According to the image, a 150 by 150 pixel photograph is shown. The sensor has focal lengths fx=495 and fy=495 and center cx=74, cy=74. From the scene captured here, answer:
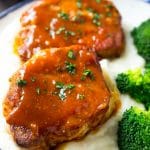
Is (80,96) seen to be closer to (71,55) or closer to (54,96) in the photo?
(54,96)

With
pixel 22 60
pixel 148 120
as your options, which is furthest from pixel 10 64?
pixel 148 120

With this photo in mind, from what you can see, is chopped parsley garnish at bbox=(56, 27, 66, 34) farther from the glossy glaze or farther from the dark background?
the dark background

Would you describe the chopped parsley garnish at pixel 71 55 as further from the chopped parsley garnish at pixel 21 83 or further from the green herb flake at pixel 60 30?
the green herb flake at pixel 60 30

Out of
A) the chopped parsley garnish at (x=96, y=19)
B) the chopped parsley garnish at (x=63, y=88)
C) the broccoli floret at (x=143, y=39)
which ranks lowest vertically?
the broccoli floret at (x=143, y=39)

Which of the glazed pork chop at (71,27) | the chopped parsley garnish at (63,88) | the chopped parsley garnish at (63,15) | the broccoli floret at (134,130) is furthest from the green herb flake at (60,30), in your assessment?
the broccoli floret at (134,130)

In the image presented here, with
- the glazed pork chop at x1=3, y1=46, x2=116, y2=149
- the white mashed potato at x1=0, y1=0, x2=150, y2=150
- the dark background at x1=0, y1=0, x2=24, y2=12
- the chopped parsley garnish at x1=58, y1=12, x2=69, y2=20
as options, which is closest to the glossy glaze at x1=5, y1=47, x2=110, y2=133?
the glazed pork chop at x1=3, y1=46, x2=116, y2=149

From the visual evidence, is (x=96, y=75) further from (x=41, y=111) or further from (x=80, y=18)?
(x=80, y=18)

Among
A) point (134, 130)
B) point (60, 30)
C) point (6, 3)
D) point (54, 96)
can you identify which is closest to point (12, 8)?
point (6, 3)
